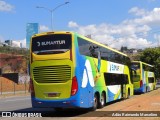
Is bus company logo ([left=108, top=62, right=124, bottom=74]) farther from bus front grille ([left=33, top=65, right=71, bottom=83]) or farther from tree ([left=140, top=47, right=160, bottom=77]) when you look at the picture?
tree ([left=140, top=47, right=160, bottom=77])

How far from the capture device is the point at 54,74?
17.3 metres

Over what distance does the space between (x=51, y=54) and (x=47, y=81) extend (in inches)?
49.1

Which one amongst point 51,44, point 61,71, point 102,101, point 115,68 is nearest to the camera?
point 61,71

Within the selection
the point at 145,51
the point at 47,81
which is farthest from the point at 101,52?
the point at 145,51

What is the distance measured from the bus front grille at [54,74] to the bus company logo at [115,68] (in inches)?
291

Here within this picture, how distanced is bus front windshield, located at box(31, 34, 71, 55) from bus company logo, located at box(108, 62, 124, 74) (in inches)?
285

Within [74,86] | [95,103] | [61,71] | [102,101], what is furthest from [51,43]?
[102,101]

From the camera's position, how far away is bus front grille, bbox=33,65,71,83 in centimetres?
1716

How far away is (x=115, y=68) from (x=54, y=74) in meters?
9.62

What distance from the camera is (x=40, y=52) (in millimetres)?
17734

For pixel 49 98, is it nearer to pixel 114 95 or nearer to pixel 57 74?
pixel 57 74

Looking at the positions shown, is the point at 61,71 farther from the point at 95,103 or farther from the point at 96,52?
the point at 96,52

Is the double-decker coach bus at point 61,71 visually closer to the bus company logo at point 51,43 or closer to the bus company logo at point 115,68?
the bus company logo at point 51,43

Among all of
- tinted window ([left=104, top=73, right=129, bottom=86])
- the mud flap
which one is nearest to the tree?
tinted window ([left=104, top=73, right=129, bottom=86])
